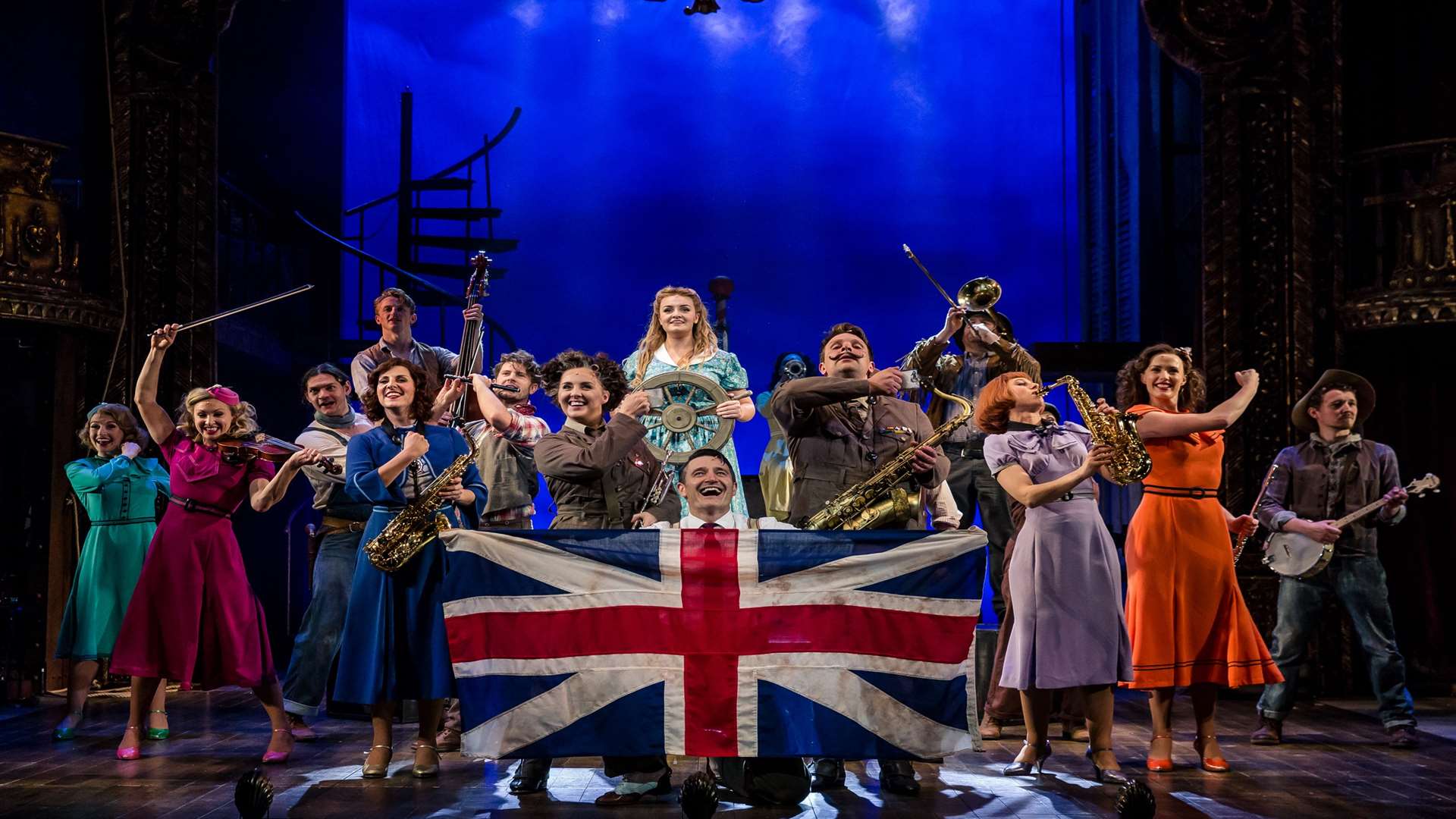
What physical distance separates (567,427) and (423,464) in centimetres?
62

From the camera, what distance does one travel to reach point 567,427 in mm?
5621

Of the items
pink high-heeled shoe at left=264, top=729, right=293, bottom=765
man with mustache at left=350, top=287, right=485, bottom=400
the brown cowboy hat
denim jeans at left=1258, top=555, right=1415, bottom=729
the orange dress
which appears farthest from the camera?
man with mustache at left=350, top=287, right=485, bottom=400

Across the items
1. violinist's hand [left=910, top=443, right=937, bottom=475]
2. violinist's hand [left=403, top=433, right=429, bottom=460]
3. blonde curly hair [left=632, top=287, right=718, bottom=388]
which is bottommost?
violinist's hand [left=910, top=443, right=937, bottom=475]

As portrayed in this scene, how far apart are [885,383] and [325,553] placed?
2.87 meters

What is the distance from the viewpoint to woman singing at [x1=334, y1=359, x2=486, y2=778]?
5496mm

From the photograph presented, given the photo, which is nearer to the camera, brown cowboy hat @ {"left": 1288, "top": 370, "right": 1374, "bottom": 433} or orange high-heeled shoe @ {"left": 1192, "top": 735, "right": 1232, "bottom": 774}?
orange high-heeled shoe @ {"left": 1192, "top": 735, "right": 1232, "bottom": 774}

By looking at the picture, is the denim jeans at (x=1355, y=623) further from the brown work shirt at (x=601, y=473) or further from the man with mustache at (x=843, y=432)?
the brown work shirt at (x=601, y=473)

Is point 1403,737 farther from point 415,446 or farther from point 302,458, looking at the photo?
point 302,458

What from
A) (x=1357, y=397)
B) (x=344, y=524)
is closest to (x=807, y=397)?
(x=344, y=524)

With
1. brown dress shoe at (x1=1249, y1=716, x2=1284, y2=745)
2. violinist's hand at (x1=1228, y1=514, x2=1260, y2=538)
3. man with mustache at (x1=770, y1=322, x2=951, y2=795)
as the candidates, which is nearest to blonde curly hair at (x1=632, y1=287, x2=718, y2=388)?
man with mustache at (x1=770, y1=322, x2=951, y2=795)

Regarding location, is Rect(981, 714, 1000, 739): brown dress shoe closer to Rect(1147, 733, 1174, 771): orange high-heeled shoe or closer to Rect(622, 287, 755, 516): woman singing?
Rect(1147, 733, 1174, 771): orange high-heeled shoe

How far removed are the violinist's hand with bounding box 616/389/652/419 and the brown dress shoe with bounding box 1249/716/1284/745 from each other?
340 cm

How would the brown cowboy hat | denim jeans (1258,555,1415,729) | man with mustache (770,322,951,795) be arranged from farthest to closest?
the brown cowboy hat, denim jeans (1258,555,1415,729), man with mustache (770,322,951,795)

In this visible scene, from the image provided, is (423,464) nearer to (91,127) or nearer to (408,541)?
(408,541)
